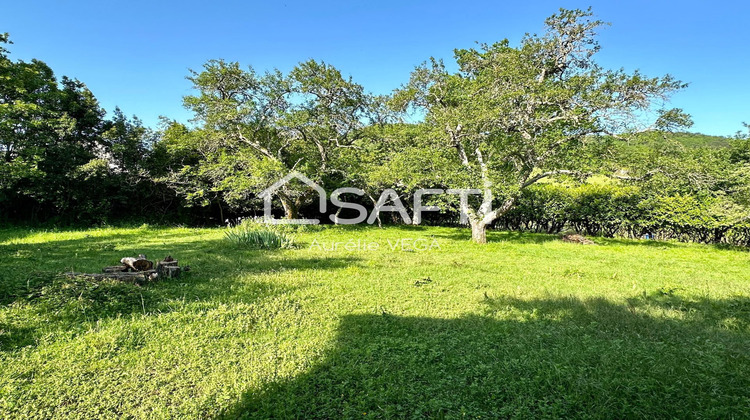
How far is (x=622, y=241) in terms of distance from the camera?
1167 cm

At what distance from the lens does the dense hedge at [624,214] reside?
1125 cm

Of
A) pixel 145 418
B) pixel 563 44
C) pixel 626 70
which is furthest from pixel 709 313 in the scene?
pixel 563 44

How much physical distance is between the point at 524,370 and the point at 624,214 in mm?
12763

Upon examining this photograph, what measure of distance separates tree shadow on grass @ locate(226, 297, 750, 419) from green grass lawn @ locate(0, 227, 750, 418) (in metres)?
0.02

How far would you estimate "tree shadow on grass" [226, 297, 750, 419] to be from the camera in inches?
99.1

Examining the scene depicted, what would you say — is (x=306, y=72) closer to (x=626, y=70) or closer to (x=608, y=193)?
(x=626, y=70)

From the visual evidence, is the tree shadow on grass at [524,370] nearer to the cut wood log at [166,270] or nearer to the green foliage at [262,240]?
the cut wood log at [166,270]

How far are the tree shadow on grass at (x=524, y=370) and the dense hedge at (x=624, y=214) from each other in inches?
335

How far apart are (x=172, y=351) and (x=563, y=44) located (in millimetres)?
12617

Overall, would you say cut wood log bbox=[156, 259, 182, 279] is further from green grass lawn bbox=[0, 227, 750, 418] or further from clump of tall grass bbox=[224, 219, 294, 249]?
clump of tall grass bbox=[224, 219, 294, 249]

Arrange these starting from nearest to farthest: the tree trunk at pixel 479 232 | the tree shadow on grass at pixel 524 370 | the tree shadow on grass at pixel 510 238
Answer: the tree shadow on grass at pixel 524 370
the tree trunk at pixel 479 232
the tree shadow on grass at pixel 510 238

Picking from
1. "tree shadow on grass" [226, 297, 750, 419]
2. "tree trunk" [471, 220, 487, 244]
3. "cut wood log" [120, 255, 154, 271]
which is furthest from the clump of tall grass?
"tree trunk" [471, 220, 487, 244]

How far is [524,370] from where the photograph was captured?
9.89 ft

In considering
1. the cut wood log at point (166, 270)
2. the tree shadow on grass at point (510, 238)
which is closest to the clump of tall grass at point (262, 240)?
the cut wood log at point (166, 270)
